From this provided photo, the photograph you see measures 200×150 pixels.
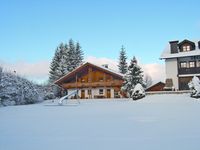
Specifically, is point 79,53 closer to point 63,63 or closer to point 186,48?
point 63,63

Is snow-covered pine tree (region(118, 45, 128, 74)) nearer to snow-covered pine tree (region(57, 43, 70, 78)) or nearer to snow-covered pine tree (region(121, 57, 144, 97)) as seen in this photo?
snow-covered pine tree (region(57, 43, 70, 78))

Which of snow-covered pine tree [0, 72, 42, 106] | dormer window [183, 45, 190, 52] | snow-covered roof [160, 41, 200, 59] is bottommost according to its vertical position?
snow-covered pine tree [0, 72, 42, 106]

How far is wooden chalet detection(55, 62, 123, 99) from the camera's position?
43250 mm

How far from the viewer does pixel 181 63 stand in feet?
123

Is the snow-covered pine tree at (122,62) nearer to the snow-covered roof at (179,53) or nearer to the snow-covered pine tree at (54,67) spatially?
the snow-covered pine tree at (54,67)

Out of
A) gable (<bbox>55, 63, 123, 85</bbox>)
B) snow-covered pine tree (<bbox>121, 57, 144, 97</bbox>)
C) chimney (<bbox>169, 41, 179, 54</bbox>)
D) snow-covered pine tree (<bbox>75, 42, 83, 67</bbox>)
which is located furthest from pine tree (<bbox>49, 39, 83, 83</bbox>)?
chimney (<bbox>169, 41, 179, 54</bbox>)

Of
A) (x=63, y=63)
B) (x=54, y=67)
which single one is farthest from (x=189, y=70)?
(x=54, y=67)

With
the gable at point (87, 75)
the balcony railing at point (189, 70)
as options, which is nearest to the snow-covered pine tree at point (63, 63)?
the gable at point (87, 75)

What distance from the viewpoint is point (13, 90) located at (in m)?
26.5

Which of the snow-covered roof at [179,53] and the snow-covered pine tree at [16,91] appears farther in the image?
the snow-covered roof at [179,53]

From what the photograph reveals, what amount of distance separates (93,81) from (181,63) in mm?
14888

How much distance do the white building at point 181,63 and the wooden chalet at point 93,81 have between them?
27.7ft

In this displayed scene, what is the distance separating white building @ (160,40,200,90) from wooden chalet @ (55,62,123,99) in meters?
8.44

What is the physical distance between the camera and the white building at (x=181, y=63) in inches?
1439
